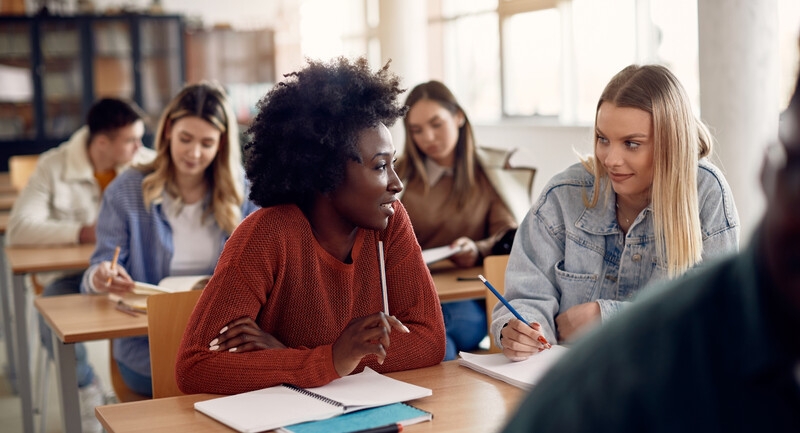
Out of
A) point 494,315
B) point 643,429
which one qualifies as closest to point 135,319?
point 494,315

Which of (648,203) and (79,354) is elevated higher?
(648,203)

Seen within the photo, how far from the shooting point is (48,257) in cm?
331

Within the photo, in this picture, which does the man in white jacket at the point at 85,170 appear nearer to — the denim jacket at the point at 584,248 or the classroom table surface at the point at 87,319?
the classroom table surface at the point at 87,319

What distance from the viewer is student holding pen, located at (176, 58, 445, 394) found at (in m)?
1.53

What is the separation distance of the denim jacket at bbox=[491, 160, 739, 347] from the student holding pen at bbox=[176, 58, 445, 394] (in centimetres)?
27

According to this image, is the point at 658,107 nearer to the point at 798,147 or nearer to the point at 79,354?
Answer: the point at 798,147

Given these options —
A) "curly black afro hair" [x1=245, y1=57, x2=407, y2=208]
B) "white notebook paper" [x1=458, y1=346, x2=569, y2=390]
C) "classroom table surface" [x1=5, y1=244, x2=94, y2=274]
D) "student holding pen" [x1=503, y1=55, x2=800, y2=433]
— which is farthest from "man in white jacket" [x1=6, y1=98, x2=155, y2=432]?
"student holding pen" [x1=503, y1=55, x2=800, y2=433]

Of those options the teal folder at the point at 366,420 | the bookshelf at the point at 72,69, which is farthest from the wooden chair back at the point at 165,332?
the bookshelf at the point at 72,69

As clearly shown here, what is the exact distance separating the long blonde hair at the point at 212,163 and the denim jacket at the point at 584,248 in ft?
3.88

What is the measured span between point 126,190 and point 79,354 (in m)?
1.12

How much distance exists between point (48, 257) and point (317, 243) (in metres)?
2.06

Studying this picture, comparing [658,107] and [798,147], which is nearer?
[798,147]

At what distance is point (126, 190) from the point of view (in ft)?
9.06

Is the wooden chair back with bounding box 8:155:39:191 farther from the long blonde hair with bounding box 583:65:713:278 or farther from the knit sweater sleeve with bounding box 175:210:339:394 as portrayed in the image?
the long blonde hair with bounding box 583:65:713:278
